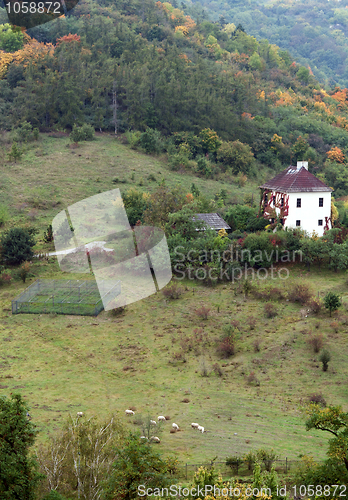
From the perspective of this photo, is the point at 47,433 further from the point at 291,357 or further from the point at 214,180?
the point at 214,180

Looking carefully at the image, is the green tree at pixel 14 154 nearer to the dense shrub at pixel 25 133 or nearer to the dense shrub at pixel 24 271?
the dense shrub at pixel 25 133

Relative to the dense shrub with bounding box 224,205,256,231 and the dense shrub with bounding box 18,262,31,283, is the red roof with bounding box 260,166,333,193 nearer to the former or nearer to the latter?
the dense shrub with bounding box 224,205,256,231

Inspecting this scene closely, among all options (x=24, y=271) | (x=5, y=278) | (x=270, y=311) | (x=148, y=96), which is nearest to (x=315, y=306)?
(x=270, y=311)

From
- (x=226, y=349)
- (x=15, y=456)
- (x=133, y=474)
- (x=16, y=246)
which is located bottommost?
(x=226, y=349)

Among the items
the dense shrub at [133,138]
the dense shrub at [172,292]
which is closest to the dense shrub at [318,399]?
the dense shrub at [172,292]

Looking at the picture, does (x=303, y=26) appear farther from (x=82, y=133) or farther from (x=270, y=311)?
(x=270, y=311)

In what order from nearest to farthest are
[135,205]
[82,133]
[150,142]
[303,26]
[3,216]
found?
A: 1. [3,216]
2. [135,205]
3. [82,133]
4. [150,142]
5. [303,26]

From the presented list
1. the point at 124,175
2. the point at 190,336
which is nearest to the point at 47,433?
the point at 190,336

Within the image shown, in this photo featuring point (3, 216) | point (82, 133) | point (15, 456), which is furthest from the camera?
point (82, 133)
